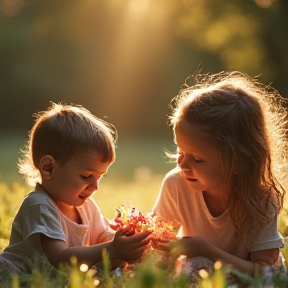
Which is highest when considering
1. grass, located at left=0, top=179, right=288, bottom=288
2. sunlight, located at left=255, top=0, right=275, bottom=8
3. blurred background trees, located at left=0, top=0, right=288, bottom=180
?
blurred background trees, located at left=0, top=0, right=288, bottom=180

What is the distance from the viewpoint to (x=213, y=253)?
3176 mm

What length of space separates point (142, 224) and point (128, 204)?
1.73 ft

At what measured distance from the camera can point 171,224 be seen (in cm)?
349

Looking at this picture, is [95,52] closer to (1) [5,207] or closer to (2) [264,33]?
(2) [264,33]

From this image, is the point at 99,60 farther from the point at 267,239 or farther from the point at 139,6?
the point at 267,239

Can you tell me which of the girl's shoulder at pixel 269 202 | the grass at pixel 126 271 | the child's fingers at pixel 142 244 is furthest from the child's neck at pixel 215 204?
the child's fingers at pixel 142 244

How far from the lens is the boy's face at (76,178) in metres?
3.21

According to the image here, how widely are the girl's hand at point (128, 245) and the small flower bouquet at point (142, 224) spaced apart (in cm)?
8

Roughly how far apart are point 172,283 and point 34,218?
98cm

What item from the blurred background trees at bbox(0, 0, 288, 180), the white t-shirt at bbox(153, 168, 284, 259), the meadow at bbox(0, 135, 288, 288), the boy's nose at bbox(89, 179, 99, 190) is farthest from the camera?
the blurred background trees at bbox(0, 0, 288, 180)

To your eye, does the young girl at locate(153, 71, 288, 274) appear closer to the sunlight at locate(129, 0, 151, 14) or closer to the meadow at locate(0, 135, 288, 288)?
the meadow at locate(0, 135, 288, 288)

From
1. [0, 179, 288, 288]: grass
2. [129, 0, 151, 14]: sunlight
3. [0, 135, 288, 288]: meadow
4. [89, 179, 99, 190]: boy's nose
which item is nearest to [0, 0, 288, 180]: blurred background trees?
[129, 0, 151, 14]: sunlight

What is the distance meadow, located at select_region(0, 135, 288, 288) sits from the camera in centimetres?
213

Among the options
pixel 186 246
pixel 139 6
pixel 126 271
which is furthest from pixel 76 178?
pixel 139 6
